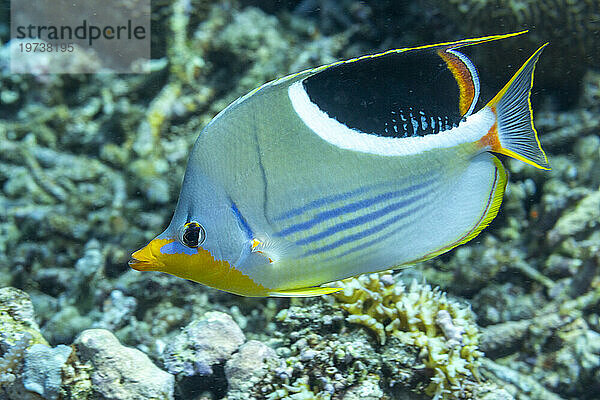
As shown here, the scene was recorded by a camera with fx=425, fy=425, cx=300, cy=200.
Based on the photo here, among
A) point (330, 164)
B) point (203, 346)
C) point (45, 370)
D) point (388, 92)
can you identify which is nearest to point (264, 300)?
point (203, 346)

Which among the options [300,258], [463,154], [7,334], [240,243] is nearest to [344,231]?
[300,258]

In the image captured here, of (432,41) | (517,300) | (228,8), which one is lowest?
(517,300)

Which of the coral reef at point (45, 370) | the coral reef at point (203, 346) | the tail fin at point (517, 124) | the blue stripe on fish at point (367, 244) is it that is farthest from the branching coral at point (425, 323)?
the coral reef at point (45, 370)

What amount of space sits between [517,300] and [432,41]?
2.26 meters

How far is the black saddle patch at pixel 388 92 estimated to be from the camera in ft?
4.06

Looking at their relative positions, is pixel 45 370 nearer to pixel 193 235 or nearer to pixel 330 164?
pixel 193 235

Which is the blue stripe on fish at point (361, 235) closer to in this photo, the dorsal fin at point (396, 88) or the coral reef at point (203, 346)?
the dorsal fin at point (396, 88)

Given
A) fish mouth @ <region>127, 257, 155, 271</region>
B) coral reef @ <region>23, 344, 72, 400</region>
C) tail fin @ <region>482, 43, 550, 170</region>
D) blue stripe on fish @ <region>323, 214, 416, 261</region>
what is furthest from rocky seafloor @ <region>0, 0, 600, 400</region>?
tail fin @ <region>482, 43, 550, 170</region>

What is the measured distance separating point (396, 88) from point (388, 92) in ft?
0.09

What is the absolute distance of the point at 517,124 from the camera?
127 cm

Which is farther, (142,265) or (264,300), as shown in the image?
(264,300)

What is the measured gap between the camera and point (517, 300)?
3012 mm

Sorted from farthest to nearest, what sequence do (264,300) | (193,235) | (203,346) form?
(264,300)
(203,346)
(193,235)

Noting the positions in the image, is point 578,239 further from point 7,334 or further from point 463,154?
point 7,334
